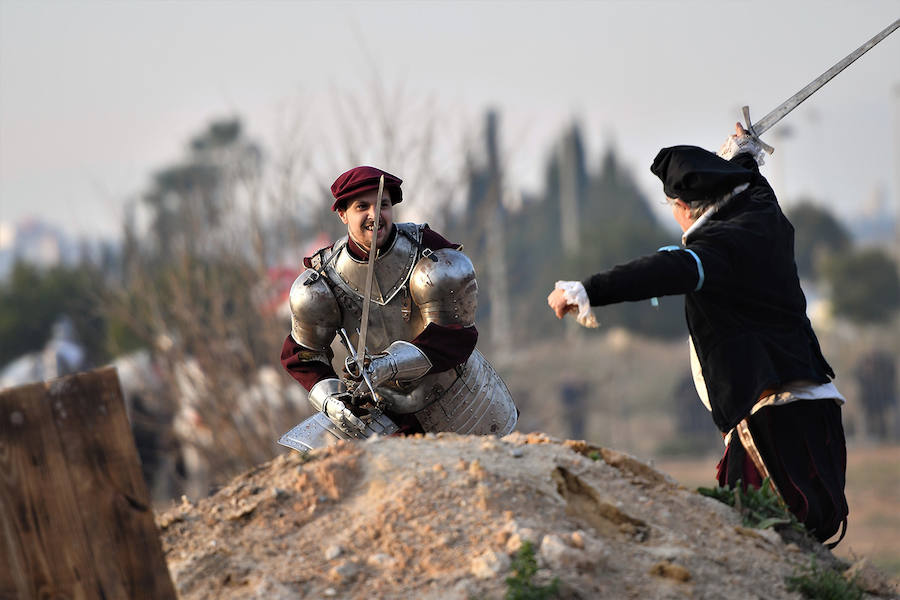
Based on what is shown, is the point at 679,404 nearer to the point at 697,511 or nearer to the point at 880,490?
the point at 880,490

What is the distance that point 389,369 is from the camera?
182 inches

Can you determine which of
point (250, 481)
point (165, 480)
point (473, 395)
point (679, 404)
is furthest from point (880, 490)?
point (250, 481)

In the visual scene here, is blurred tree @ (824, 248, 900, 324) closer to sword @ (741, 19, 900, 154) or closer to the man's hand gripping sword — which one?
sword @ (741, 19, 900, 154)

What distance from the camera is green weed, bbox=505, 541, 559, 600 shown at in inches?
122

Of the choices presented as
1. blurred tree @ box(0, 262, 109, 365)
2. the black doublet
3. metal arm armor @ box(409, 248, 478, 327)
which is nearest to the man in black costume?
the black doublet

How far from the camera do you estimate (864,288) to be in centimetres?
3162

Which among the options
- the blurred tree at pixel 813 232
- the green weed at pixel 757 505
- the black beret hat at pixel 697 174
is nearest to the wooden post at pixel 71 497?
the green weed at pixel 757 505

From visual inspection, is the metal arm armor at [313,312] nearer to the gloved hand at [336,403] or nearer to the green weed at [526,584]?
the gloved hand at [336,403]

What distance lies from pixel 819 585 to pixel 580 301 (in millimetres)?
1113

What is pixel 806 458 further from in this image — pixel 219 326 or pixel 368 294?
pixel 219 326

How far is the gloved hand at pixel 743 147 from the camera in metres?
4.75

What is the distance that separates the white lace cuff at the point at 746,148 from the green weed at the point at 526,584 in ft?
7.14

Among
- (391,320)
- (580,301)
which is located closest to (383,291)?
(391,320)

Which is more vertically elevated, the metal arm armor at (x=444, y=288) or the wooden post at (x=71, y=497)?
the metal arm armor at (x=444, y=288)
